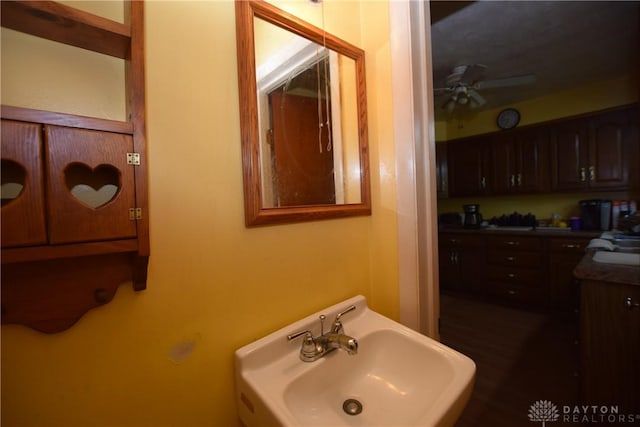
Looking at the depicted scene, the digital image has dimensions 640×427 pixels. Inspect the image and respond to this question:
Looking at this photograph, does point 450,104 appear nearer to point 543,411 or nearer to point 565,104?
point 565,104

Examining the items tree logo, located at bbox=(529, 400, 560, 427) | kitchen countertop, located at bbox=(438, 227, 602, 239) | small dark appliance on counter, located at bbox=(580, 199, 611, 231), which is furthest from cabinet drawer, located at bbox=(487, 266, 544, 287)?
tree logo, located at bbox=(529, 400, 560, 427)

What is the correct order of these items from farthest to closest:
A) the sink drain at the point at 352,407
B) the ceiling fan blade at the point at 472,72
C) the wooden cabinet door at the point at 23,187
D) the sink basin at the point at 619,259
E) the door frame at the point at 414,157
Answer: the ceiling fan blade at the point at 472,72, the sink basin at the point at 619,259, the door frame at the point at 414,157, the sink drain at the point at 352,407, the wooden cabinet door at the point at 23,187

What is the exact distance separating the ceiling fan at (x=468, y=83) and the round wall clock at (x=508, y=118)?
0.79 meters

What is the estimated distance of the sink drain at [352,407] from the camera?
0.69 m

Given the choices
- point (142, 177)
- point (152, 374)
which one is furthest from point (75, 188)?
point (152, 374)

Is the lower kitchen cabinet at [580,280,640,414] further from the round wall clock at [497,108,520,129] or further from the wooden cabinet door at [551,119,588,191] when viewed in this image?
the round wall clock at [497,108,520,129]

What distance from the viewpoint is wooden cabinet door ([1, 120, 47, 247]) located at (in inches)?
15.5

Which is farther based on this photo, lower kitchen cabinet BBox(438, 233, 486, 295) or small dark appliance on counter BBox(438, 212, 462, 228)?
small dark appliance on counter BBox(438, 212, 462, 228)

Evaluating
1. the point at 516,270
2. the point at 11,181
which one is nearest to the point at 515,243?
the point at 516,270

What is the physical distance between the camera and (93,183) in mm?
499

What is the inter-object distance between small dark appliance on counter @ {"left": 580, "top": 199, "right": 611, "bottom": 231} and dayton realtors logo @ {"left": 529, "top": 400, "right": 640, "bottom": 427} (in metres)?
1.80

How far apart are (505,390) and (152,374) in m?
1.90

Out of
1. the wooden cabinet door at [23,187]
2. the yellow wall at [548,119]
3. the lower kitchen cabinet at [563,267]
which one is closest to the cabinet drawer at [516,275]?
the lower kitchen cabinet at [563,267]

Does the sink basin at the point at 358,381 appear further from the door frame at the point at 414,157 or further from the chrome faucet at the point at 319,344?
the door frame at the point at 414,157
